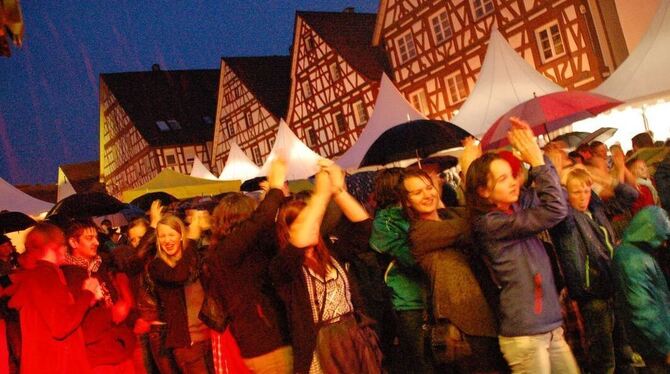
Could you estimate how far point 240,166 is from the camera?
23203 millimetres

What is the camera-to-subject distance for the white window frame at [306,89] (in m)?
31.2

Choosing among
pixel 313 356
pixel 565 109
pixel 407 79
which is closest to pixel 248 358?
pixel 313 356

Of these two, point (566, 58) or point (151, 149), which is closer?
point (566, 58)

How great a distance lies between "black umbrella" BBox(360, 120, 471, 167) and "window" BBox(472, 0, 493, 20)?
48.9 ft

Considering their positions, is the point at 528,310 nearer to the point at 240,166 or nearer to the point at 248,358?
the point at 248,358

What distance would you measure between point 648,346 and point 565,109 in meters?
5.55

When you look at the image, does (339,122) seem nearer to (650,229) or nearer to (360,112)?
(360,112)

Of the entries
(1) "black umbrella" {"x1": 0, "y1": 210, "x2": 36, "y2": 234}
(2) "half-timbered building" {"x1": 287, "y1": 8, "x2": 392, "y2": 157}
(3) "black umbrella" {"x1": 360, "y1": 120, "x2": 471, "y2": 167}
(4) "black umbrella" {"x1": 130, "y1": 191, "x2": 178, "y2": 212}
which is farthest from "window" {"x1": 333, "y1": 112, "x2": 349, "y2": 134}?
(3) "black umbrella" {"x1": 360, "y1": 120, "x2": 471, "y2": 167}

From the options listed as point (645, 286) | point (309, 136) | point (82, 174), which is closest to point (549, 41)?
point (309, 136)

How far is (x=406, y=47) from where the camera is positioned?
26.2 metres

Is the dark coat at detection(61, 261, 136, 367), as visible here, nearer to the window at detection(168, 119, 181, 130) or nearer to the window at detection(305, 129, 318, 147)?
the window at detection(305, 129, 318, 147)

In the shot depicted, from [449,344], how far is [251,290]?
4.17ft

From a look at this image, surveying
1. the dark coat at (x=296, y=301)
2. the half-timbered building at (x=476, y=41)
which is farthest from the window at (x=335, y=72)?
the dark coat at (x=296, y=301)

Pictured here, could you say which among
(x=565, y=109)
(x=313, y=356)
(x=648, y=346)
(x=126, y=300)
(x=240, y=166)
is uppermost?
(x=240, y=166)
